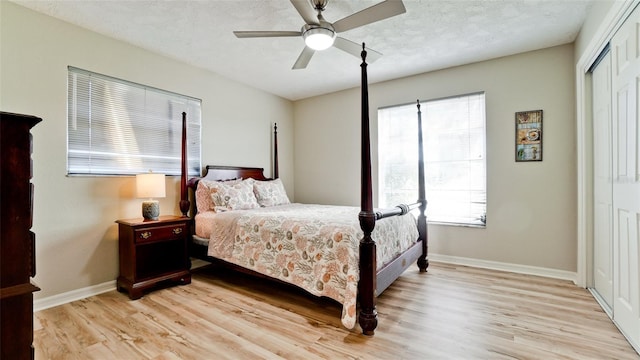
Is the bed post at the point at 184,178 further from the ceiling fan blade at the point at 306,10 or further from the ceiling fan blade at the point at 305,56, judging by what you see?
the ceiling fan blade at the point at 306,10

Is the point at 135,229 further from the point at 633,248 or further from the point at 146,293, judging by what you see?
the point at 633,248

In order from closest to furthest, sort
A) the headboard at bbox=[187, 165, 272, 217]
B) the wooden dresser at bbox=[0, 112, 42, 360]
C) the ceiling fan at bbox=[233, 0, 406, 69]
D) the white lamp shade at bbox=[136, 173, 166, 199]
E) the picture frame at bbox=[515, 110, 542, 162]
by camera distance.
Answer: the wooden dresser at bbox=[0, 112, 42, 360] < the ceiling fan at bbox=[233, 0, 406, 69] < the white lamp shade at bbox=[136, 173, 166, 199] < the picture frame at bbox=[515, 110, 542, 162] < the headboard at bbox=[187, 165, 272, 217]

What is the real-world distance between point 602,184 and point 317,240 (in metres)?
2.56

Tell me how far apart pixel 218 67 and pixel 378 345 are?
360cm

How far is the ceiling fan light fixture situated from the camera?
2.17 m

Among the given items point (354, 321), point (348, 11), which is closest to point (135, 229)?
point (354, 321)

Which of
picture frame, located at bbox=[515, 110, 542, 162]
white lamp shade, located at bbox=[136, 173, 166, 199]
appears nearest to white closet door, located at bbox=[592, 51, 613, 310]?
picture frame, located at bbox=[515, 110, 542, 162]

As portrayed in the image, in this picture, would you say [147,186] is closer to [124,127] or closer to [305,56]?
[124,127]

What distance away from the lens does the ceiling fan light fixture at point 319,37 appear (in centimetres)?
217

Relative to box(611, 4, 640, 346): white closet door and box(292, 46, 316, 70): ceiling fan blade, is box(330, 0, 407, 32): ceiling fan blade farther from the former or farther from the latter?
box(611, 4, 640, 346): white closet door

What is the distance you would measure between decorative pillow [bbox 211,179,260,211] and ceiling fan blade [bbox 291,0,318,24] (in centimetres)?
214

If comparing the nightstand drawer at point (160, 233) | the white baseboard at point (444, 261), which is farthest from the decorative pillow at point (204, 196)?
the white baseboard at point (444, 261)

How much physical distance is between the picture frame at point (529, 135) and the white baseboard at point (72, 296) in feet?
15.4

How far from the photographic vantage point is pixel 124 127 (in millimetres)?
3094
